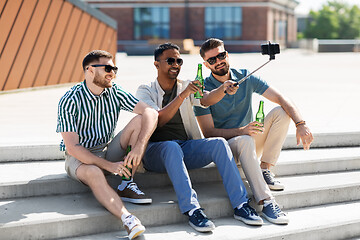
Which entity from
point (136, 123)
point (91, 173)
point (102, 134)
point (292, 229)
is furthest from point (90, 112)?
point (292, 229)

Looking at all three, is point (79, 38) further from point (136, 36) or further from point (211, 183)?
point (136, 36)

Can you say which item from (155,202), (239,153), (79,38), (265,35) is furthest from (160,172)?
(265,35)

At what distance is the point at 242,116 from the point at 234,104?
0.14m

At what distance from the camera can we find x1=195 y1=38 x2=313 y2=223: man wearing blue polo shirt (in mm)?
4387

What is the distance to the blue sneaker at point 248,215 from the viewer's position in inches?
158

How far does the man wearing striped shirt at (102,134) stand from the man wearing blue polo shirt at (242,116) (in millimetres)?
666

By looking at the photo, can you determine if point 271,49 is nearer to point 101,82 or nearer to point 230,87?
point 230,87

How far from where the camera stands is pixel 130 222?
3.66m

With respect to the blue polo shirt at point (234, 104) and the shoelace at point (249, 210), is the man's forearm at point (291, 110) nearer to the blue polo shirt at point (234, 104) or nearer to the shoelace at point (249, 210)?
the blue polo shirt at point (234, 104)

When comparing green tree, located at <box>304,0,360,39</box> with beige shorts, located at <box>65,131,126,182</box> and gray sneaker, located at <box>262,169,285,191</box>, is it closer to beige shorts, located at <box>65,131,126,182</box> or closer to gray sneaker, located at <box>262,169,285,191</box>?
gray sneaker, located at <box>262,169,285,191</box>

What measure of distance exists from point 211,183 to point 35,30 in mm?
6696

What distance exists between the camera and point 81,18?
12.1 meters

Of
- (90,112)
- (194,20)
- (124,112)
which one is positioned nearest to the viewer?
(90,112)

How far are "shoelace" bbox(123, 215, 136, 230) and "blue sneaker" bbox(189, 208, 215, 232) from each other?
18.4 inches
